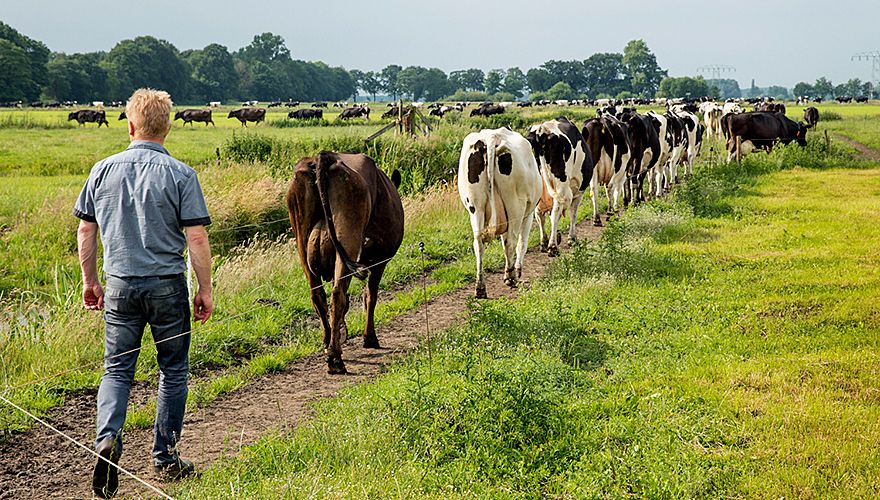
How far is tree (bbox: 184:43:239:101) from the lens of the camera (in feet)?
412

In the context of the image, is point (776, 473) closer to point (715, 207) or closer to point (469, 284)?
point (469, 284)

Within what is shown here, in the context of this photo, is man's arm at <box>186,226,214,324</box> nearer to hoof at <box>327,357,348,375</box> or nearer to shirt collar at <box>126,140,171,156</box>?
shirt collar at <box>126,140,171,156</box>

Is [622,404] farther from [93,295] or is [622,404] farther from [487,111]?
[487,111]

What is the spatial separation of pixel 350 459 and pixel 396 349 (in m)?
3.29

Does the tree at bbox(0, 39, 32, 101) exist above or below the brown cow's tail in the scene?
above

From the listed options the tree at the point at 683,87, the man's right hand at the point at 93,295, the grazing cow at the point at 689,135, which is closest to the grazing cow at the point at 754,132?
the grazing cow at the point at 689,135

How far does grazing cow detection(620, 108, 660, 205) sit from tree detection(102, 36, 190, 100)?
10041cm

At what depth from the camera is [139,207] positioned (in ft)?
16.0

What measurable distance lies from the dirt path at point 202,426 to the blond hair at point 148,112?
6.64 ft

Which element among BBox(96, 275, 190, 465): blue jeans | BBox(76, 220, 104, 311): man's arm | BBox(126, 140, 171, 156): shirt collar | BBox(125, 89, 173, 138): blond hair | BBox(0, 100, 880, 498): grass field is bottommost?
BBox(0, 100, 880, 498): grass field

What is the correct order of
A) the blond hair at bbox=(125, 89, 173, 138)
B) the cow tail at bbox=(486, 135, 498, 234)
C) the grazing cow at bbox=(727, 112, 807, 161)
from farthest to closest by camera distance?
the grazing cow at bbox=(727, 112, 807, 161), the cow tail at bbox=(486, 135, 498, 234), the blond hair at bbox=(125, 89, 173, 138)

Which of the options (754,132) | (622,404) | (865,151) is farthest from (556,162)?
(865,151)

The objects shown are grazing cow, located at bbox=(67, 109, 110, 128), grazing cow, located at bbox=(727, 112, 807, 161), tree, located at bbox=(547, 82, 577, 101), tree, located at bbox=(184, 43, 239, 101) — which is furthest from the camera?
tree, located at bbox=(547, 82, 577, 101)

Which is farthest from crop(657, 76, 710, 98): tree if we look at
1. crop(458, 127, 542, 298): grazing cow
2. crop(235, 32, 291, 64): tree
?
crop(458, 127, 542, 298): grazing cow
